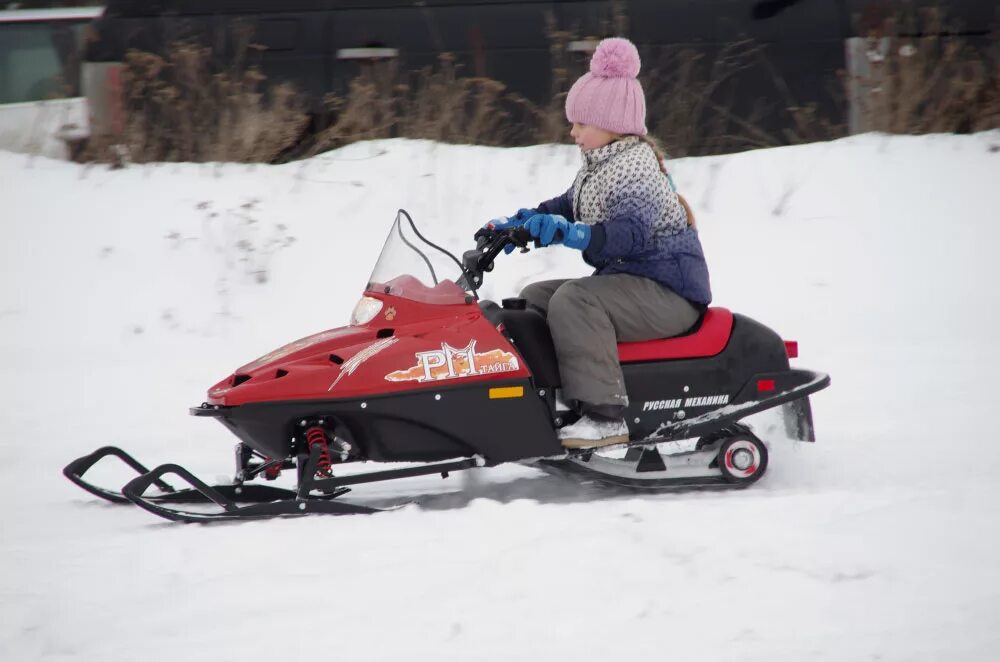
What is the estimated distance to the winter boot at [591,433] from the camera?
409cm

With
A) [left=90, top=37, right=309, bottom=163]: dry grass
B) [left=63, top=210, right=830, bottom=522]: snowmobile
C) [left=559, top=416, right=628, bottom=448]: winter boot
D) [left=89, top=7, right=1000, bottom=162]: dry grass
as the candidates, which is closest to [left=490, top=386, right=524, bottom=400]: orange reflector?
[left=63, top=210, right=830, bottom=522]: snowmobile

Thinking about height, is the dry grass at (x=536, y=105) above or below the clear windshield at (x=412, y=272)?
above

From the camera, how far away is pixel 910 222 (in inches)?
Result: 297

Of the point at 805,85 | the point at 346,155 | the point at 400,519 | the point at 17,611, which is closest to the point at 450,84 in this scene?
the point at 346,155

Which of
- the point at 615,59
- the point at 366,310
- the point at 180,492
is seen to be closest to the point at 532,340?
the point at 366,310

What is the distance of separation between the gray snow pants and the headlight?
62cm

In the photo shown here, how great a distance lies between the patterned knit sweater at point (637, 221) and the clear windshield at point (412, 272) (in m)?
0.54

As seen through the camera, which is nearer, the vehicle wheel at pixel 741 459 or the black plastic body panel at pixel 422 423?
the black plastic body panel at pixel 422 423

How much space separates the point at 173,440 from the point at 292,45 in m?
3.88

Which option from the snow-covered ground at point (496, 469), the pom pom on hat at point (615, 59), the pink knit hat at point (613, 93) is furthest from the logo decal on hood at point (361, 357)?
the pom pom on hat at point (615, 59)

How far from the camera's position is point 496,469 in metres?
4.81

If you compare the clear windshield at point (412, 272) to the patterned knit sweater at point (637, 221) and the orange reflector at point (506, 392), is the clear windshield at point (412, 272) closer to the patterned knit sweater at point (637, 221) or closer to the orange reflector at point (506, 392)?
the orange reflector at point (506, 392)

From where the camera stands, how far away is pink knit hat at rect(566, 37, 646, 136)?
4.21 meters

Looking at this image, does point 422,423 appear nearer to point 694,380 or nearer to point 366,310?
point 366,310
